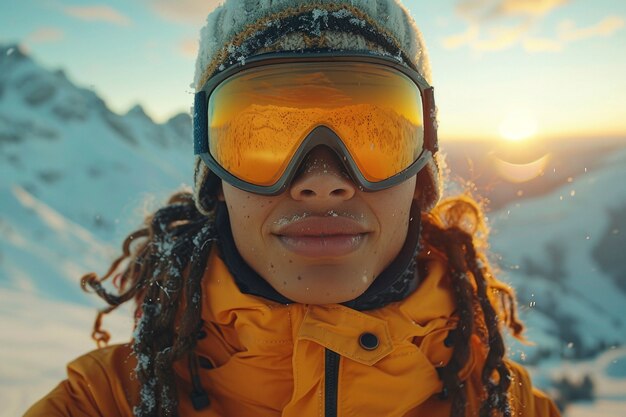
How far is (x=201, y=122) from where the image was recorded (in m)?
1.39

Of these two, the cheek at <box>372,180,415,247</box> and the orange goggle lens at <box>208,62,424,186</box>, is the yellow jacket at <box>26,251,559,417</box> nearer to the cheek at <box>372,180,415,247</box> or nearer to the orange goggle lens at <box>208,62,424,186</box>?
the cheek at <box>372,180,415,247</box>

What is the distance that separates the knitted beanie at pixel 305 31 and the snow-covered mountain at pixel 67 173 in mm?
455

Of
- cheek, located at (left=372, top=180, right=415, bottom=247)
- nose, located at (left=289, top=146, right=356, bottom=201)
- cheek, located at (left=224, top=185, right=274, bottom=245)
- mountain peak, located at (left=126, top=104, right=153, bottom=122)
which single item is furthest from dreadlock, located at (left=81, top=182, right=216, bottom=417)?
mountain peak, located at (left=126, top=104, right=153, bottom=122)

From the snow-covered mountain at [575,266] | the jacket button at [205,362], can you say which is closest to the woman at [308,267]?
the jacket button at [205,362]

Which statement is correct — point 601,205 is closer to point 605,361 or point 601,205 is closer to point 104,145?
point 605,361

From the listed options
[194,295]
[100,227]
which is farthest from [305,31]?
[100,227]

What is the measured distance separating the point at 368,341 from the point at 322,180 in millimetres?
457

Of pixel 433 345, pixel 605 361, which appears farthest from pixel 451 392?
pixel 605 361

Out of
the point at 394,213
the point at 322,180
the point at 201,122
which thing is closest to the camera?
the point at 322,180

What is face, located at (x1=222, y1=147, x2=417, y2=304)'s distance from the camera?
3.83 feet

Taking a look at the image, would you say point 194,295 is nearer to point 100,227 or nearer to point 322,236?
point 322,236

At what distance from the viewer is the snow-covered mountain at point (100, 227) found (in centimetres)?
338

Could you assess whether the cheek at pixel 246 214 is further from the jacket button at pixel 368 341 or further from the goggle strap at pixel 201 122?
the jacket button at pixel 368 341

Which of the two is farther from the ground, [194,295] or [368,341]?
[194,295]
